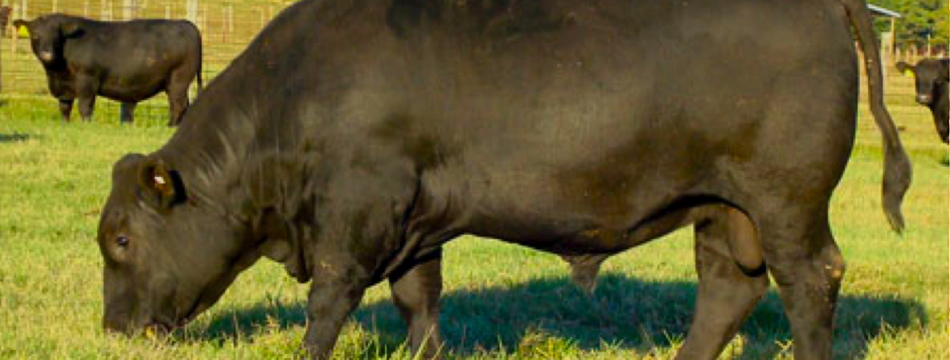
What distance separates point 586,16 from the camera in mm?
5285

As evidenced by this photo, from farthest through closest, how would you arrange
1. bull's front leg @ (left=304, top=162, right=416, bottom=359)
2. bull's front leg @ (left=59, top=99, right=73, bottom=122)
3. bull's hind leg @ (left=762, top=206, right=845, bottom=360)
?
Result: bull's front leg @ (left=59, top=99, right=73, bottom=122) < bull's hind leg @ (left=762, top=206, right=845, bottom=360) < bull's front leg @ (left=304, top=162, right=416, bottom=359)

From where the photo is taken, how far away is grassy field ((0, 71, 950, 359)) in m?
5.91

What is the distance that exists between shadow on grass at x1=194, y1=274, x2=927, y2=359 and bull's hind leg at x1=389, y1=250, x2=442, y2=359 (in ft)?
1.20

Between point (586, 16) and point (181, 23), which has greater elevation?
point (586, 16)

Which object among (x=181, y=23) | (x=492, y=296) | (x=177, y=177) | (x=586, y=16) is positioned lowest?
(x=181, y=23)

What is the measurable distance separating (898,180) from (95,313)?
3.61 metres

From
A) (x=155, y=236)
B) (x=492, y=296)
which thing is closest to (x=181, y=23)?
(x=492, y=296)

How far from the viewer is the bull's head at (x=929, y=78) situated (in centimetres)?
2597

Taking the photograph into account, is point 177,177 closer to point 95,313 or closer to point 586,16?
point 95,313

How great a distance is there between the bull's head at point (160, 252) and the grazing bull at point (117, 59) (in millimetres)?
15701

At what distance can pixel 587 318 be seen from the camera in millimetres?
7660

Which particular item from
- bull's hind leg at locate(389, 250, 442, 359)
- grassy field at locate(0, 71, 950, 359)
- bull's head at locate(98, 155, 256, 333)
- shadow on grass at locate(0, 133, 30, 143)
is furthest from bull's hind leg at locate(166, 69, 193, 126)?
bull's hind leg at locate(389, 250, 442, 359)

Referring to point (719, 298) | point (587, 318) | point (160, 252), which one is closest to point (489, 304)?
point (587, 318)

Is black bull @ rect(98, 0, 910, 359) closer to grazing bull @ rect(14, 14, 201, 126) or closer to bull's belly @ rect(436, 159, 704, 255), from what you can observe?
bull's belly @ rect(436, 159, 704, 255)
